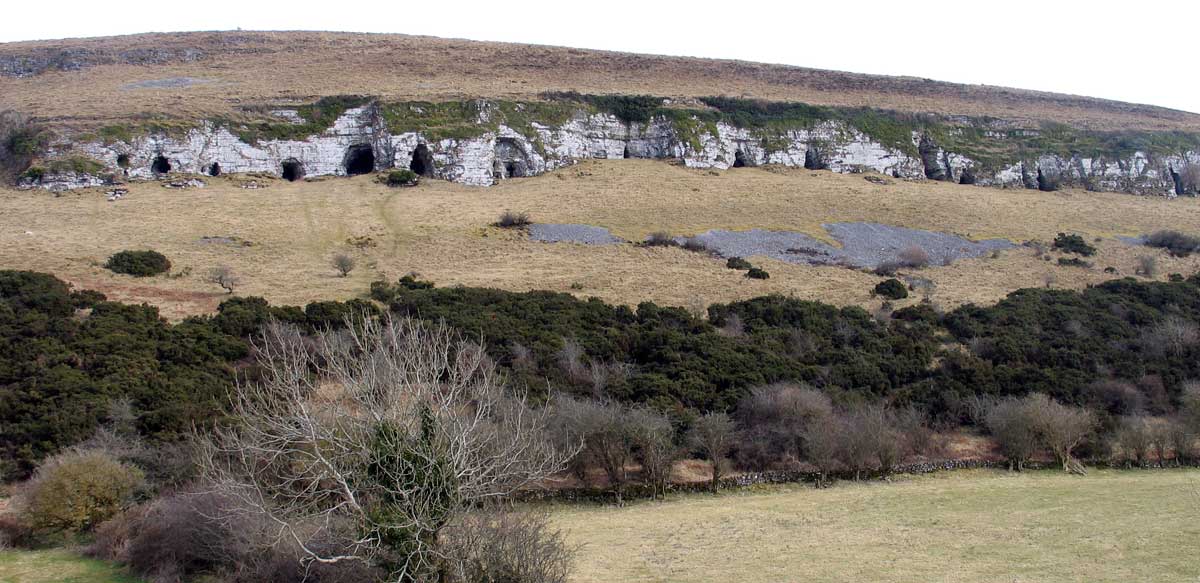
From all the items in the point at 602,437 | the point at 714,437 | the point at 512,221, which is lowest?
the point at 714,437

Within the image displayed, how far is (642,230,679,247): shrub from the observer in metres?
45.8

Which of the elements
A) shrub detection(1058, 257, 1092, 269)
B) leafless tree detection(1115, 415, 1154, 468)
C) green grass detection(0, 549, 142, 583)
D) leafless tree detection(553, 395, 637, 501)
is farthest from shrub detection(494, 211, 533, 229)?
green grass detection(0, 549, 142, 583)

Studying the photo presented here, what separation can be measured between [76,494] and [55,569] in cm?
183

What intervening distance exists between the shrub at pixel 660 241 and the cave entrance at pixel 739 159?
20446 millimetres

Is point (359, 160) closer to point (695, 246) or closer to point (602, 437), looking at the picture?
point (695, 246)

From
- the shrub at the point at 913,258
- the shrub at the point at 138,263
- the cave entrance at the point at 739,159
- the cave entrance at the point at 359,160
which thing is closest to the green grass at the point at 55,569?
the shrub at the point at 138,263

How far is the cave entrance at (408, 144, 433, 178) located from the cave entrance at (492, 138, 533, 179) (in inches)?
199

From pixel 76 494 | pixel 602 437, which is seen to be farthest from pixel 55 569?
pixel 602 437

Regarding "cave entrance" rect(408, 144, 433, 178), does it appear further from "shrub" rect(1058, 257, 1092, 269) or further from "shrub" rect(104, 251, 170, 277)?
"shrub" rect(1058, 257, 1092, 269)

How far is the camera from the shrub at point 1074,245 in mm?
48500

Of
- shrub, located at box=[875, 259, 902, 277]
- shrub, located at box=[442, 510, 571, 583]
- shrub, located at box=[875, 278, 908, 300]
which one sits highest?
shrub, located at box=[442, 510, 571, 583]

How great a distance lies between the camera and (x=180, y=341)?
1076 inches

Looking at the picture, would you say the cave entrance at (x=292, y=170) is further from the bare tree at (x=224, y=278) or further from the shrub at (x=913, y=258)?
the shrub at (x=913, y=258)

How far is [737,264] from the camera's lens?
4325cm
